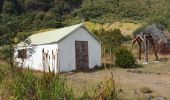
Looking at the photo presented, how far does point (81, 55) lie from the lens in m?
26.2

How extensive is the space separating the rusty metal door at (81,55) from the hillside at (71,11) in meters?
30.2

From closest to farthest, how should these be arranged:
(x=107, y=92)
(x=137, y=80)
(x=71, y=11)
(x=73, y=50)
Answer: (x=107, y=92)
(x=137, y=80)
(x=73, y=50)
(x=71, y=11)

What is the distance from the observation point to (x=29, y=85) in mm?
9602

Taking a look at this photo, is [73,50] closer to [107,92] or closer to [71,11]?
→ [107,92]

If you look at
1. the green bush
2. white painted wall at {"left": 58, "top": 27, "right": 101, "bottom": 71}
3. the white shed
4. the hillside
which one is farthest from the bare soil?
the hillside

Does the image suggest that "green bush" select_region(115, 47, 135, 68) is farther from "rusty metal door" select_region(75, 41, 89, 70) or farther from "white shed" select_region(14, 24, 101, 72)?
"rusty metal door" select_region(75, 41, 89, 70)

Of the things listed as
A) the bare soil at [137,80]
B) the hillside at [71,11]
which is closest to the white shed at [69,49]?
the bare soil at [137,80]

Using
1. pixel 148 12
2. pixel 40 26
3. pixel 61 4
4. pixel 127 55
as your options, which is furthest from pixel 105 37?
pixel 61 4

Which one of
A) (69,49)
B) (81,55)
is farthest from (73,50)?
(81,55)

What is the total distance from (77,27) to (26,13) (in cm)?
3941

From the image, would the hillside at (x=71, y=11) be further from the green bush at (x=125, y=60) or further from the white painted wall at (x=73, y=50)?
the green bush at (x=125, y=60)

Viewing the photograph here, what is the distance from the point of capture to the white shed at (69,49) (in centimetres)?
2519

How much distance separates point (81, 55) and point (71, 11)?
42.6 m

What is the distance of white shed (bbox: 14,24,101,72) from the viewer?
2519 cm
